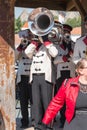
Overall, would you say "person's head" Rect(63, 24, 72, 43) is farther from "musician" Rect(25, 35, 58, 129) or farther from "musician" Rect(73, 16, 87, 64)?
"musician" Rect(73, 16, 87, 64)

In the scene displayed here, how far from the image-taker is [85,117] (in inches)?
153

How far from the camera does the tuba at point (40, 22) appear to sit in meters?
5.93

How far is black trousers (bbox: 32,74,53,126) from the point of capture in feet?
20.0

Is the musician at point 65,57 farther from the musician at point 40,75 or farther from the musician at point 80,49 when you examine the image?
the musician at point 80,49

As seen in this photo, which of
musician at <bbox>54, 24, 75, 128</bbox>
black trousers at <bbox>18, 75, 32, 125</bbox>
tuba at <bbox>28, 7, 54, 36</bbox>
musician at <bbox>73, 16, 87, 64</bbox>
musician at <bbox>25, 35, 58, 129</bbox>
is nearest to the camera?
musician at <bbox>73, 16, 87, 64</bbox>

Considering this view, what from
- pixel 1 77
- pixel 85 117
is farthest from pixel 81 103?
pixel 1 77

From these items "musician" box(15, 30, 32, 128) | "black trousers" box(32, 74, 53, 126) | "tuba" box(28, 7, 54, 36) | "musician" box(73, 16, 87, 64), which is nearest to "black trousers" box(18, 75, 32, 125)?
"musician" box(15, 30, 32, 128)

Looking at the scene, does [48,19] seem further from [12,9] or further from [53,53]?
[12,9]

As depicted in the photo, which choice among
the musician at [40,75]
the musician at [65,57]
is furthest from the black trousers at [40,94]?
the musician at [65,57]

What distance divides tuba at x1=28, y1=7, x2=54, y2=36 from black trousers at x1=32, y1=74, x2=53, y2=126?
58 cm

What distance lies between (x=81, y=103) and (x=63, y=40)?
278 centimetres

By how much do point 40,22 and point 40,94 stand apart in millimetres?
925

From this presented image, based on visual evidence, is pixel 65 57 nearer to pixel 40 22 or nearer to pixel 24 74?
pixel 24 74

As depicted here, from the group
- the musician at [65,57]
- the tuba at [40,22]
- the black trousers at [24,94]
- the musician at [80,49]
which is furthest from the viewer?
the black trousers at [24,94]
